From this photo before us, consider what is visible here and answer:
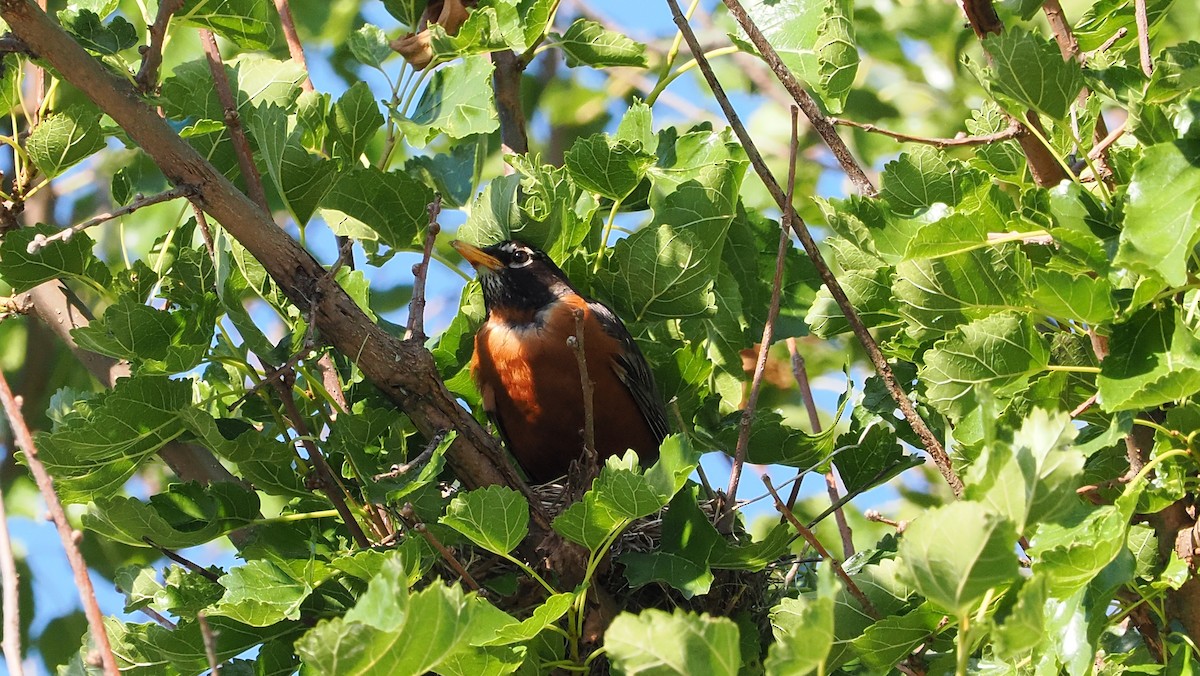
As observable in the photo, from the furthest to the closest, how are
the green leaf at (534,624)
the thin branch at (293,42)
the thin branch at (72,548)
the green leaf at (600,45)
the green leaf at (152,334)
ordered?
the thin branch at (293,42), the green leaf at (600,45), the green leaf at (152,334), the green leaf at (534,624), the thin branch at (72,548)

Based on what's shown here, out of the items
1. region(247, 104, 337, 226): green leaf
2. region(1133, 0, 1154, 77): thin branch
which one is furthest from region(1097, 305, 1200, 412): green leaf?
region(247, 104, 337, 226): green leaf

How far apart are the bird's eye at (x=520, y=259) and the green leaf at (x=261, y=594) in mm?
1799

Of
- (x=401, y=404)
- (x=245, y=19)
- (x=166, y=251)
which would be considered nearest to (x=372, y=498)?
(x=401, y=404)

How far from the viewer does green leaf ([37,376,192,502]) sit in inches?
111

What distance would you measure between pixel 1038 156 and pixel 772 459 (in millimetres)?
1128

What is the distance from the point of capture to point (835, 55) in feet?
11.0

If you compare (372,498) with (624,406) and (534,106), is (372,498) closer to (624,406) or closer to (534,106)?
(624,406)

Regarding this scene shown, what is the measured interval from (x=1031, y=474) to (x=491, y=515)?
108cm

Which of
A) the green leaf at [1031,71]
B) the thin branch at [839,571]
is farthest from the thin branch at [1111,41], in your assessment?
the thin branch at [839,571]

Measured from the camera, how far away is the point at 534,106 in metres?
6.59

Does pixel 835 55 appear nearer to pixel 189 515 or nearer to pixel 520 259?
pixel 520 259

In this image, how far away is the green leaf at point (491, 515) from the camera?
→ 2535 millimetres

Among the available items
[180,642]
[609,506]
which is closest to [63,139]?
[180,642]

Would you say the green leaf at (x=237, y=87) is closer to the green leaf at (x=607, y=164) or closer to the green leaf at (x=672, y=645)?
the green leaf at (x=607, y=164)
